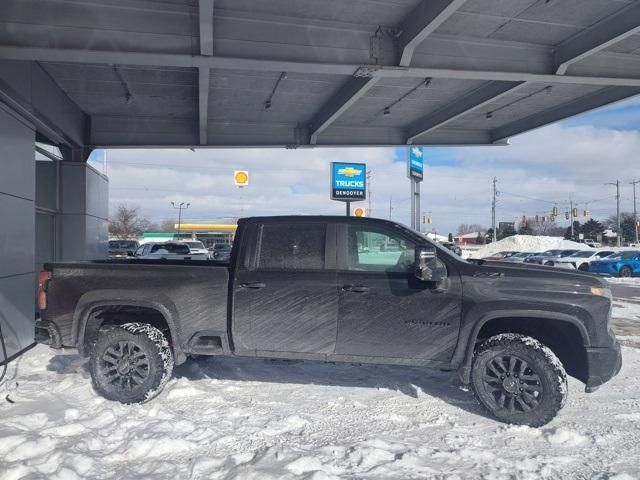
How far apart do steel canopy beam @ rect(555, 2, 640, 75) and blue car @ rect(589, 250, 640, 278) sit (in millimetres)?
21703

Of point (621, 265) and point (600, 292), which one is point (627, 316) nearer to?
point (600, 292)

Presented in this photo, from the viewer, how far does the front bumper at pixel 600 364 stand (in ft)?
15.9

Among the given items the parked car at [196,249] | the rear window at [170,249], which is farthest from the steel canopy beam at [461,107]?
the parked car at [196,249]

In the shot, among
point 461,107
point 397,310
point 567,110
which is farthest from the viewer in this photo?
point 567,110

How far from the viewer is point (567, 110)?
1059 cm

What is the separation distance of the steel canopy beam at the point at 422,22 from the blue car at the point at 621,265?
2353 cm

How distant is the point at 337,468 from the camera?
13.1 feet

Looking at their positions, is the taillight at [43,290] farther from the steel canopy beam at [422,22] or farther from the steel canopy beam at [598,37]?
the steel canopy beam at [598,37]

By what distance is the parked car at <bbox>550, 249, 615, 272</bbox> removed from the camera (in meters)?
29.0

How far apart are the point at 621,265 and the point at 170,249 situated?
22.1 meters

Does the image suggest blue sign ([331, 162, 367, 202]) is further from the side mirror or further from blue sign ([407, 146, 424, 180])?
the side mirror

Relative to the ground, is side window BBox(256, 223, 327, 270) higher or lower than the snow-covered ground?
higher

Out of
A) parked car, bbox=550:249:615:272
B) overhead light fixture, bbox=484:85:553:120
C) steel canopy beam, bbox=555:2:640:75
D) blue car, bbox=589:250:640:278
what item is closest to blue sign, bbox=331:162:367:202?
overhead light fixture, bbox=484:85:553:120

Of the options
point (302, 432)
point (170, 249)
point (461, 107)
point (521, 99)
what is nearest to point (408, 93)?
point (461, 107)
